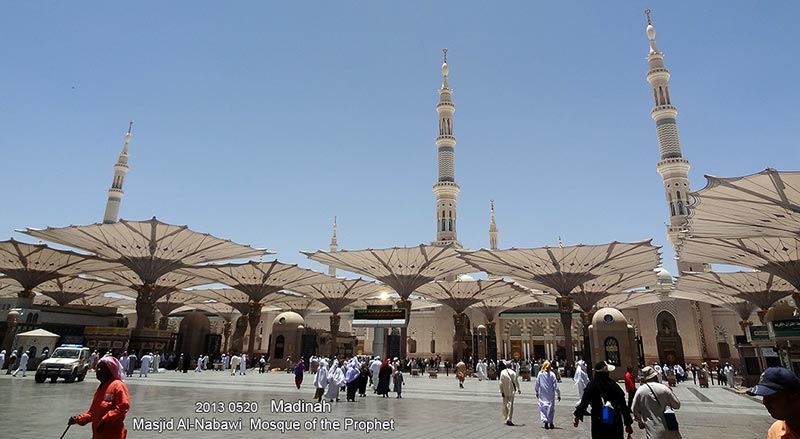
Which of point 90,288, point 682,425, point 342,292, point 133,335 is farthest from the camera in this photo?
point 90,288

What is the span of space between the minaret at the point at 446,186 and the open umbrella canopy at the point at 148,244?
21517 millimetres

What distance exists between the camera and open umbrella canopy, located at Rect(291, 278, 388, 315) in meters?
45.5

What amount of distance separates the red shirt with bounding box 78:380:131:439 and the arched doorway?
50.7 metres

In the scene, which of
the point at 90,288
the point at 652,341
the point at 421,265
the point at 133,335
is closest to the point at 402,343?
the point at 421,265

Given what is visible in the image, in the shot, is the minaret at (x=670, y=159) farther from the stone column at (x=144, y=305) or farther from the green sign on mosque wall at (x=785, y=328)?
the stone column at (x=144, y=305)

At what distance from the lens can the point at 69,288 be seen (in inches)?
1988

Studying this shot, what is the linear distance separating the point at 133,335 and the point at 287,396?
21.7m

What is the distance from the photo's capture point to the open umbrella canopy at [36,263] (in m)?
34.2

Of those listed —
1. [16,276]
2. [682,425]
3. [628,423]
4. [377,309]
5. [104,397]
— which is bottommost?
[682,425]

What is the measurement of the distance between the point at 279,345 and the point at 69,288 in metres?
30.5

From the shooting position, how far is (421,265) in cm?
3609

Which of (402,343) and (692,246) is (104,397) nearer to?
(692,246)

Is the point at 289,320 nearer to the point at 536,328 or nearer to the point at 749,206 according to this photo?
the point at 536,328

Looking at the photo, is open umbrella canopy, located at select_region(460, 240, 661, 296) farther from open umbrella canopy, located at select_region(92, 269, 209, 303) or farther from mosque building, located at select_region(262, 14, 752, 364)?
open umbrella canopy, located at select_region(92, 269, 209, 303)
